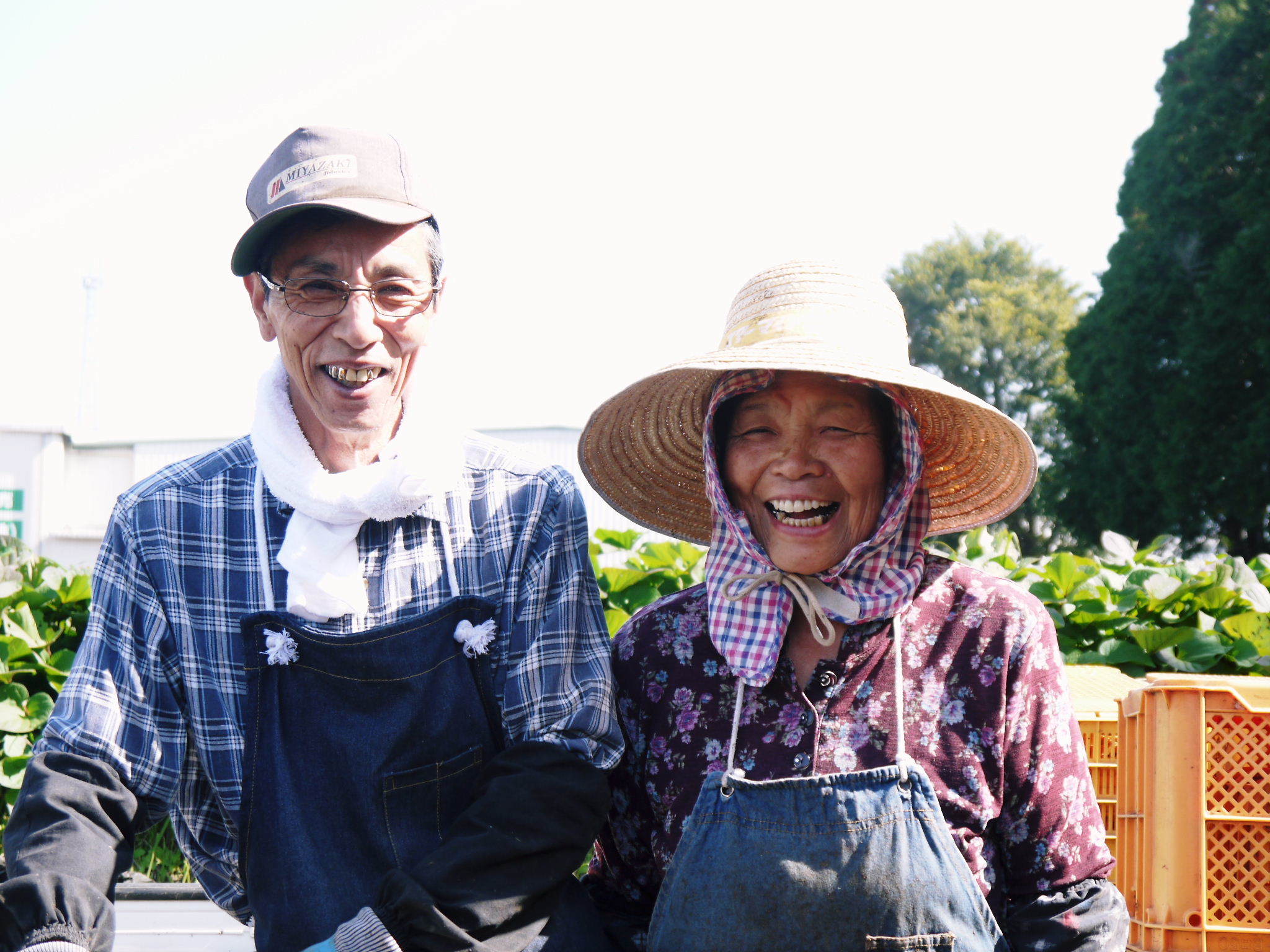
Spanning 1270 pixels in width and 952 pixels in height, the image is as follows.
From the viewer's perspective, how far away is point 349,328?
6.81 feet

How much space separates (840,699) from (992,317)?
3183 centimetres

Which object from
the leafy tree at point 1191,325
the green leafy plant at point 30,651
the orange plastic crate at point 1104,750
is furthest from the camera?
the leafy tree at point 1191,325

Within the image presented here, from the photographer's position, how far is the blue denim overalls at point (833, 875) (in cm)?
191

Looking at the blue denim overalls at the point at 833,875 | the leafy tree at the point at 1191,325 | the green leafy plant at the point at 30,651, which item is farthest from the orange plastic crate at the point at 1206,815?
the leafy tree at the point at 1191,325

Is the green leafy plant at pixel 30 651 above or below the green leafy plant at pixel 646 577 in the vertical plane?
below

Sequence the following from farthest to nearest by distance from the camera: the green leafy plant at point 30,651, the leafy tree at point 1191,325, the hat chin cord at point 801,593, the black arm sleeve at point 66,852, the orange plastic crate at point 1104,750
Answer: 1. the leafy tree at point 1191,325
2. the green leafy plant at point 30,651
3. the orange plastic crate at point 1104,750
4. the hat chin cord at point 801,593
5. the black arm sleeve at point 66,852

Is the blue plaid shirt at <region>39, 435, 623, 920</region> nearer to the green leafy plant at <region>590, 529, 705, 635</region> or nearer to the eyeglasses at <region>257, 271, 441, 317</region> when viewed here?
the eyeglasses at <region>257, 271, 441, 317</region>

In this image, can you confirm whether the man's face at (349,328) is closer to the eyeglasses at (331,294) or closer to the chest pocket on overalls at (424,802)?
the eyeglasses at (331,294)

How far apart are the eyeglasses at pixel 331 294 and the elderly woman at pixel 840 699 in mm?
575

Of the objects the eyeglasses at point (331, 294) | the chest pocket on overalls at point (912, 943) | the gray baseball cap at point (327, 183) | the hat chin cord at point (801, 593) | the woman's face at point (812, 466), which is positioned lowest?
the chest pocket on overalls at point (912, 943)

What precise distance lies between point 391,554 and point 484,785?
0.46 metres

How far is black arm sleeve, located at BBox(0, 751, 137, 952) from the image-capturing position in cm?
171

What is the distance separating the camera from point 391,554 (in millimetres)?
2143

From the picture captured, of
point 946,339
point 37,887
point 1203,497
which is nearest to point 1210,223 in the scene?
point 1203,497
